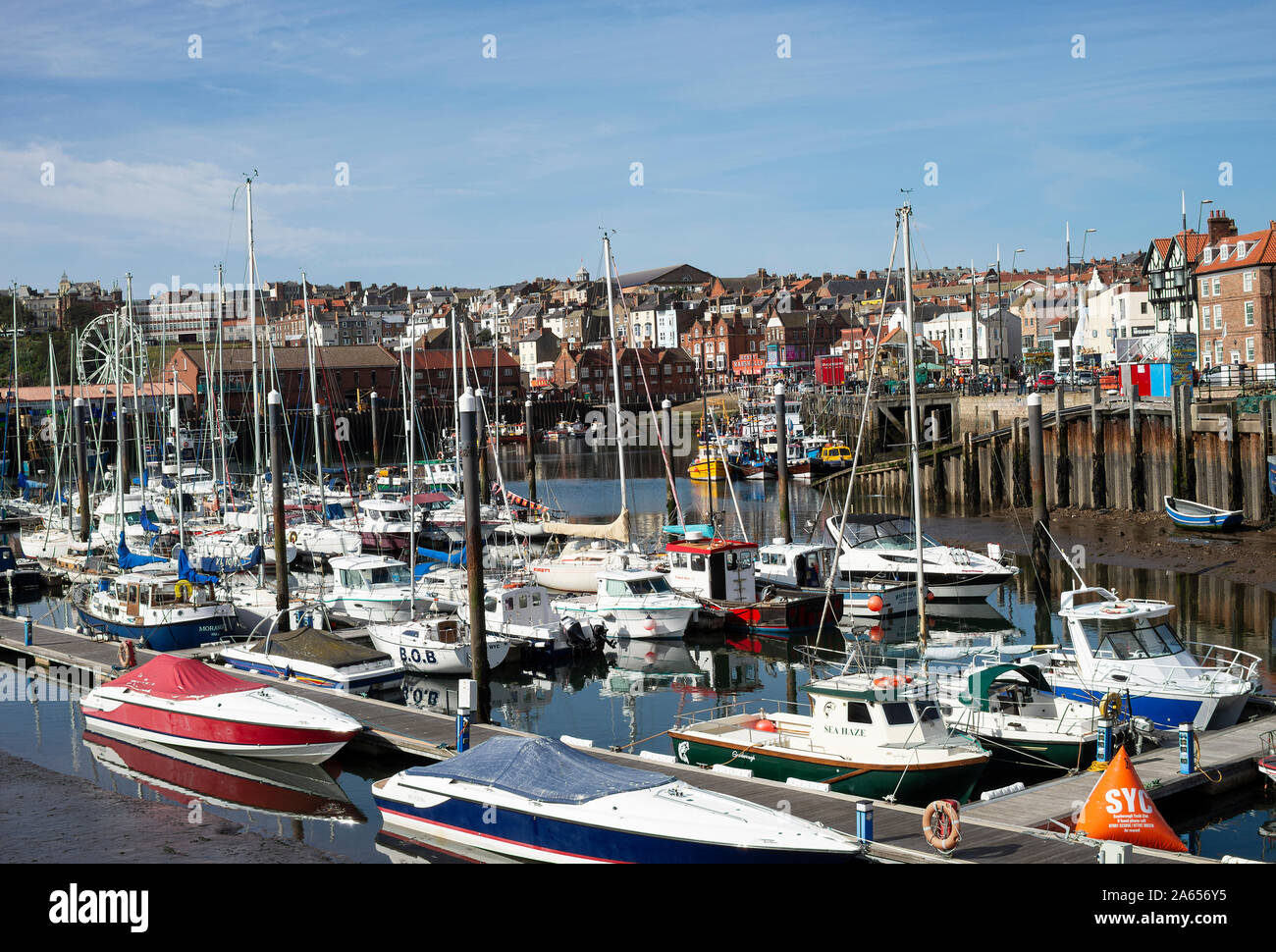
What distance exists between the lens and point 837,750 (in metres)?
19.3

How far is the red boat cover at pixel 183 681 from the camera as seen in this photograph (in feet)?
76.9

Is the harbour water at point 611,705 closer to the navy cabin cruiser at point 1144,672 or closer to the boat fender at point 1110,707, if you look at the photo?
the boat fender at point 1110,707

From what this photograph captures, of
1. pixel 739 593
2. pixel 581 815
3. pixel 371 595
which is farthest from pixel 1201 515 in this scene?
pixel 581 815

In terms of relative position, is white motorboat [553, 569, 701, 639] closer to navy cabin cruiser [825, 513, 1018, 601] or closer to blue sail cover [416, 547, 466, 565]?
navy cabin cruiser [825, 513, 1018, 601]

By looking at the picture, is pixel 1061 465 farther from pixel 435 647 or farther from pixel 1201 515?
pixel 435 647

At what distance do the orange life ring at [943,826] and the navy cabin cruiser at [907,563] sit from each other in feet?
66.9

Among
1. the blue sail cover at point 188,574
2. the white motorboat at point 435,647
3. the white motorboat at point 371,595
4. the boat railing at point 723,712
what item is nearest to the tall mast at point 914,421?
A: the boat railing at point 723,712

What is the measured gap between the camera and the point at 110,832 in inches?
748

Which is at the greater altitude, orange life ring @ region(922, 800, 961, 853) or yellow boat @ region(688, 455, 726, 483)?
yellow boat @ region(688, 455, 726, 483)

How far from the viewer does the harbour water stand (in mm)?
19469


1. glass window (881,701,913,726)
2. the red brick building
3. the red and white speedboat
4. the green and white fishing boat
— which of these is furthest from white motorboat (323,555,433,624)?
the red brick building

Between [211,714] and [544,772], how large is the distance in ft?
29.4

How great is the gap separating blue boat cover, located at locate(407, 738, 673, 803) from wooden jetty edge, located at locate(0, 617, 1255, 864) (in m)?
2.34
